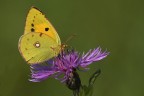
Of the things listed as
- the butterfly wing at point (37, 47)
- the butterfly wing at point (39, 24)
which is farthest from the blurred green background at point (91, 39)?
the butterfly wing at point (39, 24)

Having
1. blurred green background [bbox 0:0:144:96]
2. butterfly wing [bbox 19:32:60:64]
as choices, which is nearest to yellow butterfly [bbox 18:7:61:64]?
butterfly wing [bbox 19:32:60:64]

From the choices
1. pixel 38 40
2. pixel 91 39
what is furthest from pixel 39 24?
pixel 91 39

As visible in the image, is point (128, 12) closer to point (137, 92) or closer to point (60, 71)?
point (137, 92)

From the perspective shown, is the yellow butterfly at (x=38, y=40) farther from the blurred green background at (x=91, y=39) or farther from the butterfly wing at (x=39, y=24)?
the blurred green background at (x=91, y=39)

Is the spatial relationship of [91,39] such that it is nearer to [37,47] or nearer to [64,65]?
[37,47]

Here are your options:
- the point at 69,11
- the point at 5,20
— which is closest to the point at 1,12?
the point at 5,20

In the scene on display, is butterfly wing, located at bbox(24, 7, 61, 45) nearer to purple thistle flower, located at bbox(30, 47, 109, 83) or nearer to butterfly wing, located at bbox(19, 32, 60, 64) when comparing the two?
butterfly wing, located at bbox(19, 32, 60, 64)
